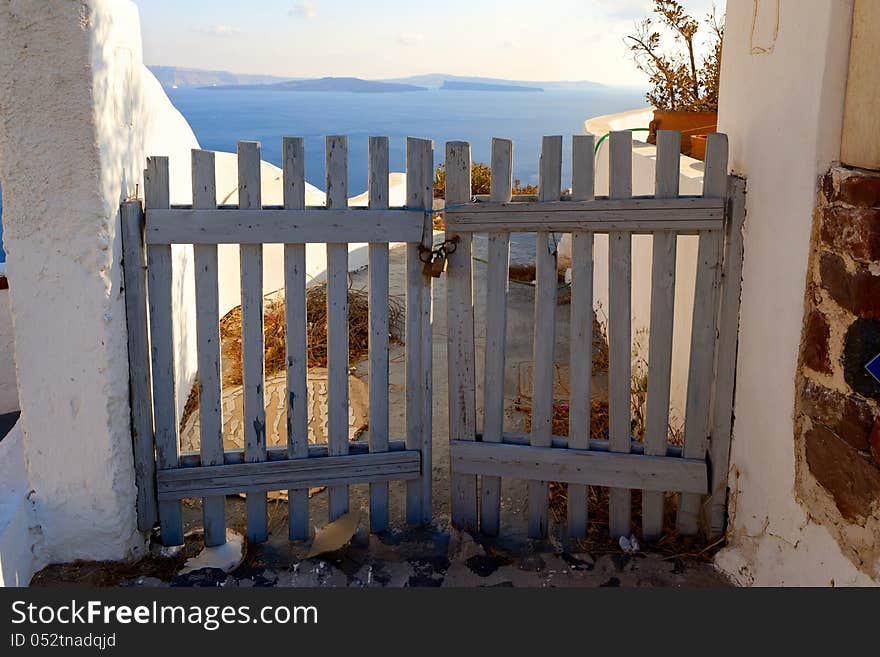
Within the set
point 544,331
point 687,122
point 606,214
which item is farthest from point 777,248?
point 687,122

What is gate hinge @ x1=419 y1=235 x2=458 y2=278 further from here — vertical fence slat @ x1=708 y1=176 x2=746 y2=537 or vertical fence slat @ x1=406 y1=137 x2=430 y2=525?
vertical fence slat @ x1=708 y1=176 x2=746 y2=537

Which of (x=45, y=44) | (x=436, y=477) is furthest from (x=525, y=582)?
(x=45, y=44)

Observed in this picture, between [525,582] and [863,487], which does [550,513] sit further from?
[863,487]

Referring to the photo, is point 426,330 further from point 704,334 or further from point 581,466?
point 704,334

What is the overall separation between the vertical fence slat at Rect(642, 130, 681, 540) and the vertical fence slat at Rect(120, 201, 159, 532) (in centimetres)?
184

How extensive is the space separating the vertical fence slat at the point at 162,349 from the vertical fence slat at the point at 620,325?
1.60 metres

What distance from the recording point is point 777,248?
9.70 ft

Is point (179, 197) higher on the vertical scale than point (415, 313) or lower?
higher

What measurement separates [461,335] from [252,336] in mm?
784

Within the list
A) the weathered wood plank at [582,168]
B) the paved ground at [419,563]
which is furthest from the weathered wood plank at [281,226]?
the paved ground at [419,563]

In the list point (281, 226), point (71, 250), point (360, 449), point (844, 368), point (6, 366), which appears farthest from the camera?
point (6, 366)

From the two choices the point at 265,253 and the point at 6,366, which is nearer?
the point at 6,366

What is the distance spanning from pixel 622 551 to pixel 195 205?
206 centimetres

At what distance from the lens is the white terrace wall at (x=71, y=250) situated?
281 centimetres
